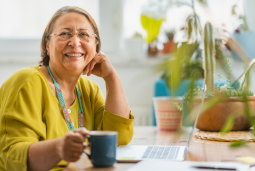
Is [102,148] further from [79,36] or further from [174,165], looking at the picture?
[79,36]

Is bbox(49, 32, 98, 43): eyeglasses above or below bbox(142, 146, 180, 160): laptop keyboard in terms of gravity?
above

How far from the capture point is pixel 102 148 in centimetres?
79

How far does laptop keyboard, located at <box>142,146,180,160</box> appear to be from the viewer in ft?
3.03

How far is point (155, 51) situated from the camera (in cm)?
271

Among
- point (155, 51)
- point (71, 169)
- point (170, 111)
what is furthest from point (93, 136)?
point (155, 51)

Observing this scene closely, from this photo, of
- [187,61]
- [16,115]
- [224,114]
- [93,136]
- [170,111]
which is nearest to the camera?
[187,61]

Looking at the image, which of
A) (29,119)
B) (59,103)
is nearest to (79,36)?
(59,103)

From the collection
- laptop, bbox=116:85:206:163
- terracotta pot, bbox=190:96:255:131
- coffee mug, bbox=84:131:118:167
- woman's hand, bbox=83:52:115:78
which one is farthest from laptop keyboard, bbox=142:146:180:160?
woman's hand, bbox=83:52:115:78

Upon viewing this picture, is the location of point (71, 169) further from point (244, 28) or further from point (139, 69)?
point (244, 28)

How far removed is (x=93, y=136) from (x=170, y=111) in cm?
80

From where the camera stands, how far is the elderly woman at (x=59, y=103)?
2.85 feet

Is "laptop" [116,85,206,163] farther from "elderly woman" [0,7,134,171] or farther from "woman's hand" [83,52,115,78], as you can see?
"woman's hand" [83,52,115,78]

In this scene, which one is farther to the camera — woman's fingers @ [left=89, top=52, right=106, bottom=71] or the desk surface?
woman's fingers @ [left=89, top=52, right=106, bottom=71]

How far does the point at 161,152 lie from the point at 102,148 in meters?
0.27
